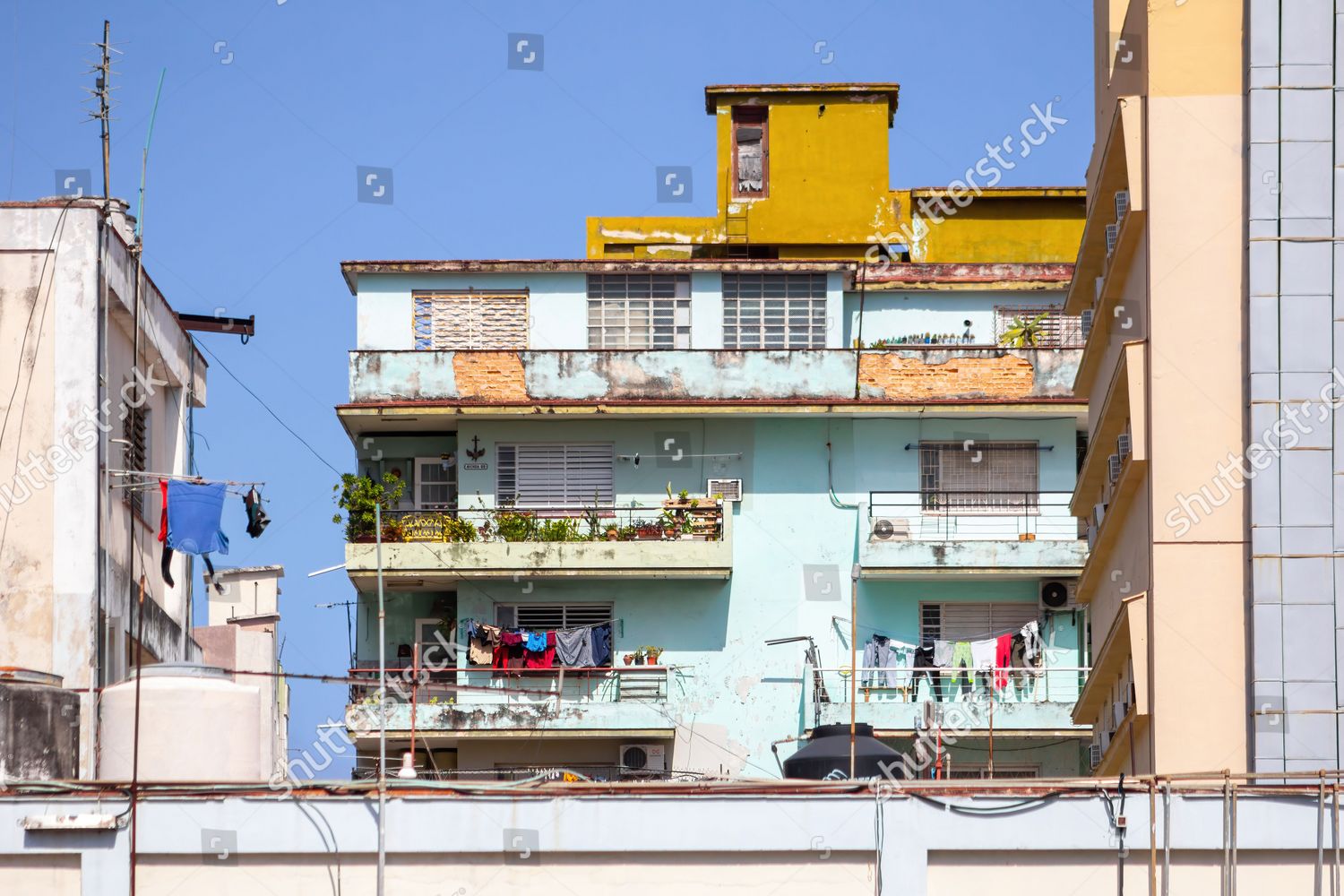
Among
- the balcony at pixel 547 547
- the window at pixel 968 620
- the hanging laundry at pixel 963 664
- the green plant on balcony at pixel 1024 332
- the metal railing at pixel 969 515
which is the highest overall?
the green plant on balcony at pixel 1024 332

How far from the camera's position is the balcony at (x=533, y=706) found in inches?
1481

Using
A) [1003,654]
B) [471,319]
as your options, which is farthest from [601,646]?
[1003,654]

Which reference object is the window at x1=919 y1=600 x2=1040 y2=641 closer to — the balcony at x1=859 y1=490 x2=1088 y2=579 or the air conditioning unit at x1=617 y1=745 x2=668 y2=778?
the balcony at x1=859 y1=490 x2=1088 y2=579

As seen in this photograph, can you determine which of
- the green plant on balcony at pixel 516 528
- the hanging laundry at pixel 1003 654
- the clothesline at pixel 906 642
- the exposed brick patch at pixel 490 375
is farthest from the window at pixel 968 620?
the exposed brick patch at pixel 490 375

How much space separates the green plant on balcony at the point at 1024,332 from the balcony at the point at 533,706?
9426 mm

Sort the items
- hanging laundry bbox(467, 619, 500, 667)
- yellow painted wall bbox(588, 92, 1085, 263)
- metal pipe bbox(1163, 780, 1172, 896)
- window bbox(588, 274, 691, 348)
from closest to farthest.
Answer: metal pipe bbox(1163, 780, 1172, 896), hanging laundry bbox(467, 619, 500, 667), window bbox(588, 274, 691, 348), yellow painted wall bbox(588, 92, 1085, 263)

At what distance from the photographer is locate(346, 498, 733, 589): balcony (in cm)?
3878

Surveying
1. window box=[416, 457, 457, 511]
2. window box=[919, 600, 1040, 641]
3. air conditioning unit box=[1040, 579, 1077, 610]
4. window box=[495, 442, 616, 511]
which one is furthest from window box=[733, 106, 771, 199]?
air conditioning unit box=[1040, 579, 1077, 610]

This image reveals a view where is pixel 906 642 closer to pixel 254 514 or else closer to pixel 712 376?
pixel 712 376

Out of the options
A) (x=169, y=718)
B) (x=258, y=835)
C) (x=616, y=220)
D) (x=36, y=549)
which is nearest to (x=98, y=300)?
(x=36, y=549)

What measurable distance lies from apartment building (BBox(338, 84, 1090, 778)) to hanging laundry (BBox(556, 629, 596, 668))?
348 mm

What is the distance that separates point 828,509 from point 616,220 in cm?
937

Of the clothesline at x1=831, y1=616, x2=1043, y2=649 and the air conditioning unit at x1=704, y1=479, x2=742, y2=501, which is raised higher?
the air conditioning unit at x1=704, y1=479, x2=742, y2=501

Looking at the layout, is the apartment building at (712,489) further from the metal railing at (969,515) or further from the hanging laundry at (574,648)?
the hanging laundry at (574,648)
